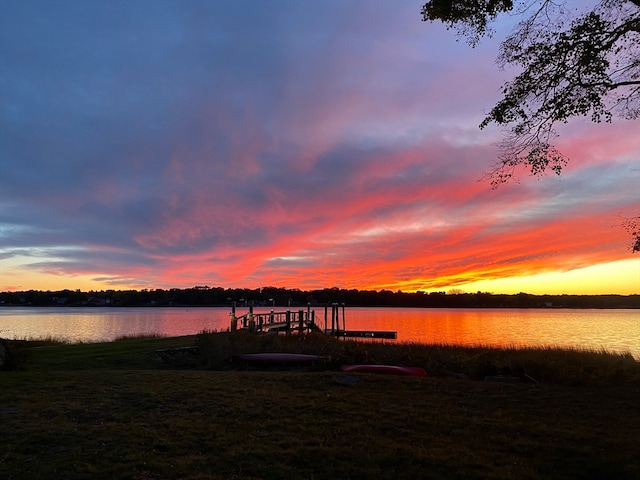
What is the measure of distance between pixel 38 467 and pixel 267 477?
2.92m

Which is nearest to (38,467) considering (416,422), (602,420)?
(416,422)

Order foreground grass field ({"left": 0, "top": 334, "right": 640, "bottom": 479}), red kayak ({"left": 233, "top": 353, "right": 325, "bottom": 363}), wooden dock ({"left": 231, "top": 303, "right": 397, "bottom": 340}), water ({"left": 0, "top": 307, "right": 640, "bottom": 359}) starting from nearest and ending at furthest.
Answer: foreground grass field ({"left": 0, "top": 334, "right": 640, "bottom": 479})
red kayak ({"left": 233, "top": 353, "right": 325, "bottom": 363})
wooden dock ({"left": 231, "top": 303, "right": 397, "bottom": 340})
water ({"left": 0, "top": 307, "right": 640, "bottom": 359})

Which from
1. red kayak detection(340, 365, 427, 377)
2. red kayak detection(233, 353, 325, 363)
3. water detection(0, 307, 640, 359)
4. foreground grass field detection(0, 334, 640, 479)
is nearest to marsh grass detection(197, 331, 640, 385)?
foreground grass field detection(0, 334, 640, 479)

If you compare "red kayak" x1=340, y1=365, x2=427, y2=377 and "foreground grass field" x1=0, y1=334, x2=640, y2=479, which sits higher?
"red kayak" x1=340, y1=365, x2=427, y2=377

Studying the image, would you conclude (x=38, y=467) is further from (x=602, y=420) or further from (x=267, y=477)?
(x=602, y=420)

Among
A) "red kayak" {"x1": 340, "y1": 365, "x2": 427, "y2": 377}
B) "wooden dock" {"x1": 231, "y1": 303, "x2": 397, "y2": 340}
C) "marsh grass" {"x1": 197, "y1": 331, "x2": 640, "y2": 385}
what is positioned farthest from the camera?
"wooden dock" {"x1": 231, "y1": 303, "x2": 397, "y2": 340}

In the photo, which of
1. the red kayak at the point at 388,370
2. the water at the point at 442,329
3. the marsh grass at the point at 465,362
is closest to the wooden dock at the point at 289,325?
the water at the point at 442,329

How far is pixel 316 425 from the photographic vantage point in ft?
26.4

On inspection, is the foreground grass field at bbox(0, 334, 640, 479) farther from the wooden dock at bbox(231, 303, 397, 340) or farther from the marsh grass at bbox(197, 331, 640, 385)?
the wooden dock at bbox(231, 303, 397, 340)

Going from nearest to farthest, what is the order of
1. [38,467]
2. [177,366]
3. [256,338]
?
[38,467]
[177,366]
[256,338]

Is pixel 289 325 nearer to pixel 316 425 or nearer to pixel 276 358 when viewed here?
pixel 276 358

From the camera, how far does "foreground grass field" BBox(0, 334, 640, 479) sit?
6.00 meters

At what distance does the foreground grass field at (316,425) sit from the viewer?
19.7 ft

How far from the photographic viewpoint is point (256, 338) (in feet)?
72.5
